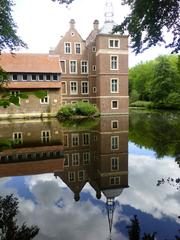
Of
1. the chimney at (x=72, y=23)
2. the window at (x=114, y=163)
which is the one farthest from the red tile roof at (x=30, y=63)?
the window at (x=114, y=163)

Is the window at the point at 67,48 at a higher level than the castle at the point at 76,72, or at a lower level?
higher

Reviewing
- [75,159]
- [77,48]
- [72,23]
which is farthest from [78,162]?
[72,23]

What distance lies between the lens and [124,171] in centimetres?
916

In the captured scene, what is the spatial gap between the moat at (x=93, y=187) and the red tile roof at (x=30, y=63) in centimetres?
2226

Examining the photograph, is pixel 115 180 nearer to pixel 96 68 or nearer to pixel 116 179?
pixel 116 179

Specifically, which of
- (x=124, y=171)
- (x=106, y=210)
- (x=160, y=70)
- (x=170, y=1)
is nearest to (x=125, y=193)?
(x=106, y=210)

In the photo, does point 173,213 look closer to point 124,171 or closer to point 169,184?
point 169,184

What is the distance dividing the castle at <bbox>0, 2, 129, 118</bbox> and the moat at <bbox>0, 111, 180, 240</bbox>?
21.2 m

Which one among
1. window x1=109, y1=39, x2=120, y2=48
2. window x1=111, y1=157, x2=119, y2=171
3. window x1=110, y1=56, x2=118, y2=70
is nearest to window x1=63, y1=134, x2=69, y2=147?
window x1=111, y1=157, x2=119, y2=171

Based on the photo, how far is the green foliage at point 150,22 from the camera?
1116 centimetres

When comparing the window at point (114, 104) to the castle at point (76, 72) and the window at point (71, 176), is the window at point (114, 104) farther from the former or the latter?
the window at point (71, 176)

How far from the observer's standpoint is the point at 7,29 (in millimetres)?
20922

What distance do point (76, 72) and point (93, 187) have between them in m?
33.2

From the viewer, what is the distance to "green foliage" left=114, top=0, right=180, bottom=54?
36.6 feet
